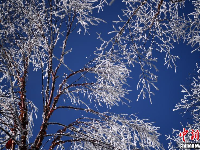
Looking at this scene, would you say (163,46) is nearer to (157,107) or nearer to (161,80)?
(157,107)

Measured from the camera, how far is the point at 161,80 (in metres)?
165

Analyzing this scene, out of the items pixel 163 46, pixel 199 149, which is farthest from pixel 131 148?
pixel 199 149

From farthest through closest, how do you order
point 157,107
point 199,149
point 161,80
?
point 161,80, point 157,107, point 199,149

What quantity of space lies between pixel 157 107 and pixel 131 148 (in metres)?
149
